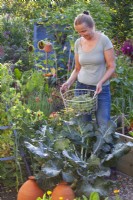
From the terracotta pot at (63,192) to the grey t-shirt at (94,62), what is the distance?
1.28 meters

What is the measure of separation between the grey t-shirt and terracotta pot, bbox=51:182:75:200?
1285mm

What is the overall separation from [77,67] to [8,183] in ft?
4.76

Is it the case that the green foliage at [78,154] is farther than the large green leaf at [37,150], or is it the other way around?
the large green leaf at [37,150]

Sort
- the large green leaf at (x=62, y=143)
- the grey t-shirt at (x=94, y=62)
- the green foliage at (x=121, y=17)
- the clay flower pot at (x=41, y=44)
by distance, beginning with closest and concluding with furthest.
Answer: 1. the large green leaf at (x=62, y=143)
2. the grey t-shirt at (x=94, y=62)
3. the clay flower pot at (x=41, y=44)
4. the green foliage at (x=121, y=17)

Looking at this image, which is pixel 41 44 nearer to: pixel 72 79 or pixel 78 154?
pixel 72 79

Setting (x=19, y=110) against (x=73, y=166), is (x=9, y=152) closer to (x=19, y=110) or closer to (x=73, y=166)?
(x=19, y=110)

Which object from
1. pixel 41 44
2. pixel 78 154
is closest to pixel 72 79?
pixel 78 154

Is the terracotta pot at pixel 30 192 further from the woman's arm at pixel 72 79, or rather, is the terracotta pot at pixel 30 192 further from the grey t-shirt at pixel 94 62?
the grey t-shirt at pixel 94 62

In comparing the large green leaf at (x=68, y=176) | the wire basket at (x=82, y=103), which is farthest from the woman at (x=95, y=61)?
the large green leaf at (x=68, y=176)

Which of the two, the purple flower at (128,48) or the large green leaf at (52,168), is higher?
the purple flower at (128,48)

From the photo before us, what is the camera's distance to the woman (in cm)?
490

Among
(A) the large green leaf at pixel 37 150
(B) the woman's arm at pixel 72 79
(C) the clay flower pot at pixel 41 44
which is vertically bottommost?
(A) the large green leaf at pixel 37 150

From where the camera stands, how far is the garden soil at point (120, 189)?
477 centimetres

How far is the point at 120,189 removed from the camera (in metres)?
4.96
